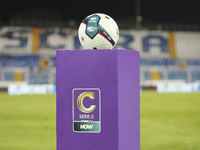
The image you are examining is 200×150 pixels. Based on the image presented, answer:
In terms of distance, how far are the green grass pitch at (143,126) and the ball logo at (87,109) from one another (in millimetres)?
4040

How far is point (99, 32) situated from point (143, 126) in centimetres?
744

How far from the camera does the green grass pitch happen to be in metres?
10.1

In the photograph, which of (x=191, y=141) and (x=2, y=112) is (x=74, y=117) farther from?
(x=2, y=112)

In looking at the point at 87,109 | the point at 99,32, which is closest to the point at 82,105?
the point at 87,109

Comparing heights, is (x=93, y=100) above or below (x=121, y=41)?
below

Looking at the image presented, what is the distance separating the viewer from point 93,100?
5.76m

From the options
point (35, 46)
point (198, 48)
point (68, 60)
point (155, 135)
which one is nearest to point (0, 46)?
point (35, 46)

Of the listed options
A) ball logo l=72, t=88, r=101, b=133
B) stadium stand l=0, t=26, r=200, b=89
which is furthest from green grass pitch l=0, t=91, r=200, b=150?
stadium stand l=0, t=26, r=200, b=89

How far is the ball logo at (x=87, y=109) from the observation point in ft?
18.8

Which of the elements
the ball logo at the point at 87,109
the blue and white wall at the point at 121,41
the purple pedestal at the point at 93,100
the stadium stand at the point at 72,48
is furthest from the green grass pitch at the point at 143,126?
the blue and white wall at the point at 121,41

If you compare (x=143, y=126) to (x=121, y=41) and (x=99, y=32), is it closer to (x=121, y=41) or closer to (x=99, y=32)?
(x=99, y=32)

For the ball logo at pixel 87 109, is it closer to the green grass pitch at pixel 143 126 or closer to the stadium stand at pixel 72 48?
the green grass pitch at pixel 143 126

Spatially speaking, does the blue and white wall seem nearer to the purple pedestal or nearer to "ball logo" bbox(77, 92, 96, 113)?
the purple pedestal

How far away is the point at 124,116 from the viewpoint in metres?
5.84
